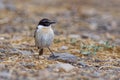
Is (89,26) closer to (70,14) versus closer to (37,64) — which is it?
A: (70,14)

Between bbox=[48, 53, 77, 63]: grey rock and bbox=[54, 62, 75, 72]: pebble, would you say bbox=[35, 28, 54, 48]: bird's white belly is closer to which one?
bbox=[48, 53, 77, 63]: grey rock

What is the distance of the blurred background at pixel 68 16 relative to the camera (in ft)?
39.0

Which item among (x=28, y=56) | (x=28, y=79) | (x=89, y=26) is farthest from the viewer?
(x=89, y=26)

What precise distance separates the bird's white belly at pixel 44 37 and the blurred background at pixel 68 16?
9.00 ft

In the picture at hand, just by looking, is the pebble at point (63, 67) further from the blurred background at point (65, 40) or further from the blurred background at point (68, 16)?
the blurred background at point (68, 16)

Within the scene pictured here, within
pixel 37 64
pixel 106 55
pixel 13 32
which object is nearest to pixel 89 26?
pixel 13 32

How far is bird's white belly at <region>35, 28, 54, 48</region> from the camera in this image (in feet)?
26.8

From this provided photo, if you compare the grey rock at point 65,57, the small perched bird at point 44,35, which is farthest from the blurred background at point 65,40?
the small perched bird at point 44,35

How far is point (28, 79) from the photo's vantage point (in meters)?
5.98

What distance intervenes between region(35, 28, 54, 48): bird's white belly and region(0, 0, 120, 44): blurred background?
274 cm

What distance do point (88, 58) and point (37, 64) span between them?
1615 mm

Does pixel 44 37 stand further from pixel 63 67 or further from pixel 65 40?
pixel 65 40

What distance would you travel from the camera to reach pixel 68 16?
1448cm

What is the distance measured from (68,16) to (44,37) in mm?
6332
